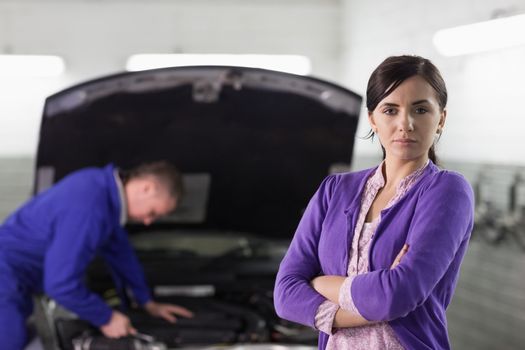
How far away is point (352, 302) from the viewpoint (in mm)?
802

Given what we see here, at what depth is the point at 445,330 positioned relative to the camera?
2.70 feet

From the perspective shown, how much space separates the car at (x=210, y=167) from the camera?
2.28 meters

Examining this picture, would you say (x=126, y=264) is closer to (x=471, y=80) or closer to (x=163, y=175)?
(x=163, y=175)

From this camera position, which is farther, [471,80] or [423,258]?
[471,80]

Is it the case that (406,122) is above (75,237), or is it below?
above

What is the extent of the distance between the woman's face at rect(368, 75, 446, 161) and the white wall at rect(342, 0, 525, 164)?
1958 mm

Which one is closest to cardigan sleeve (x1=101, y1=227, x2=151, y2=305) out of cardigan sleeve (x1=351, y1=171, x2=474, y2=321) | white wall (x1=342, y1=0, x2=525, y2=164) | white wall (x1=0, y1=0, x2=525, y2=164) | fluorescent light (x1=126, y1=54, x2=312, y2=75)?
white wall (x1=342, y1=0, x2=525, y2=164)

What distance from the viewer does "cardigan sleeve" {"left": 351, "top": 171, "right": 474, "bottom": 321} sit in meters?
0.76

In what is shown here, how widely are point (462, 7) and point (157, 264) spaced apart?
201 centimetres

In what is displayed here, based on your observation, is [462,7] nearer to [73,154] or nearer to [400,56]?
[73,154]

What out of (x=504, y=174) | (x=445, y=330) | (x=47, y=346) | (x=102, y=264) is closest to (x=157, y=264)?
(x=102, y=264)

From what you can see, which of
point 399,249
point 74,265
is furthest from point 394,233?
point 74,265

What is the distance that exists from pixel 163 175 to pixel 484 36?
1.55 meters

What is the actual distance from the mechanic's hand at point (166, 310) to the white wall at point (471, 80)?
0.94m
